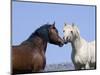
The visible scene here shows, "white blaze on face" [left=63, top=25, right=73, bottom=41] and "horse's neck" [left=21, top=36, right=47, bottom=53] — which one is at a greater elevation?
"white blaze on face" [left=63, top=25, right=73, bottom=41]

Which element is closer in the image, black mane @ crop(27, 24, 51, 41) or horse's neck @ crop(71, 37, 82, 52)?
black mane @ crop(27, 24, 51, 41)

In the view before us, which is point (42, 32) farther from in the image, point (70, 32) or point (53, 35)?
point (70, 32)

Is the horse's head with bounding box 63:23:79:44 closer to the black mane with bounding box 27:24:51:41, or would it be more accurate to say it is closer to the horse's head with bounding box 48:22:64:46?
the horse's head with bounding box 48:22:64:46

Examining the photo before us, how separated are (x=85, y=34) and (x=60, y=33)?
0.30 metres

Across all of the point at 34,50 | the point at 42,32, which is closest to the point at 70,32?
the point at 42,32

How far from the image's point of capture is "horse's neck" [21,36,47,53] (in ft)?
8.05

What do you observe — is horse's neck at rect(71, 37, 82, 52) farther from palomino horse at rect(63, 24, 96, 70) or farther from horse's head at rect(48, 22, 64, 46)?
horse's head at rect(48, 22, 64, 46)

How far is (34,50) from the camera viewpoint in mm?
2457

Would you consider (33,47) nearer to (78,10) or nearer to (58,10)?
(58,10)

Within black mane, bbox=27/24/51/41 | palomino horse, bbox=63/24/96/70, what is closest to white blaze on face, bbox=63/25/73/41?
palomino horse, bbox=63/24/96/70

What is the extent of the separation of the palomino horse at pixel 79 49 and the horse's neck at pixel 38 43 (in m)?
0.24

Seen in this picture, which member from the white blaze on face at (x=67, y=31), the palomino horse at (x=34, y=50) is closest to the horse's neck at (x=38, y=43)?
the palomino horse at (x=34, y=50)

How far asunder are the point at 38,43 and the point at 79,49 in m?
0.47

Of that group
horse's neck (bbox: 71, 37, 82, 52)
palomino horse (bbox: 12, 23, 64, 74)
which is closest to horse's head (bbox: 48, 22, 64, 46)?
palomino horse (bbox: 12, 23, 64, 74)
